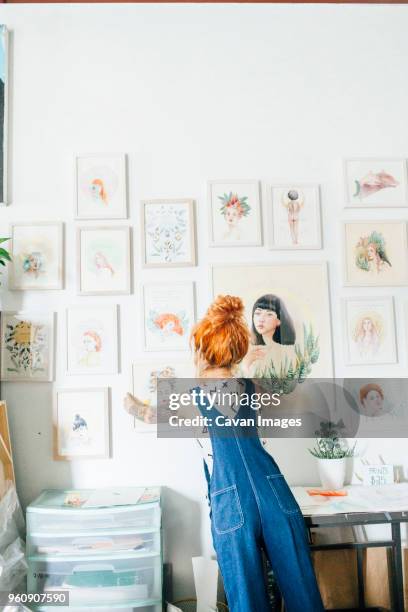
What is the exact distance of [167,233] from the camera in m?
2.08

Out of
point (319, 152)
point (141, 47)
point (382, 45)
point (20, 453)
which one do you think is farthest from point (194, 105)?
point (20, 453)

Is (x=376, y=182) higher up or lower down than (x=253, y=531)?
higher up

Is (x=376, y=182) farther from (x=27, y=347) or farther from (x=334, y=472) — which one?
(x=27, y=347)

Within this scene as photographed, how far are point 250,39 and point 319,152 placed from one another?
1.97ft

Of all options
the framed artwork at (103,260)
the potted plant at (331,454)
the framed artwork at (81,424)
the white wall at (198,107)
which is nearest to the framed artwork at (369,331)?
the white wall at (198,107)

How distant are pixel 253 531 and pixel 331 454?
1.83 ft

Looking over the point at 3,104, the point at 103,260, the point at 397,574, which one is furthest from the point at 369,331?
the point at 3,104

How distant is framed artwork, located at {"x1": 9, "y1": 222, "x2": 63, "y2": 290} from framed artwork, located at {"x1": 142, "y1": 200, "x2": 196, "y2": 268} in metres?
0.37

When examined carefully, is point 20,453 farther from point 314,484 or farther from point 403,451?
point 403,451

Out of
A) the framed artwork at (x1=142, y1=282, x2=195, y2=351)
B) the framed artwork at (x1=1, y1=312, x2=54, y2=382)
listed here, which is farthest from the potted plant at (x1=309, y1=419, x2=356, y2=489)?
the framed artwork at (x1=1, y1=312, x2=54, y2=382)

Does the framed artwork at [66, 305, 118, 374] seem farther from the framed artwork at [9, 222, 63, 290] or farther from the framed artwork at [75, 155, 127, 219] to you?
the framed artwork at [75, 155, 127, 219]

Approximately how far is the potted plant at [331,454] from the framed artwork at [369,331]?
12.3 inches

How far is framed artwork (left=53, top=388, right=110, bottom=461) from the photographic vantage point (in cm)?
203

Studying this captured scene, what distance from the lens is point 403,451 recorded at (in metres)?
2.07
